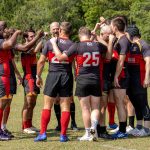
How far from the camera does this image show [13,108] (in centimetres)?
1647

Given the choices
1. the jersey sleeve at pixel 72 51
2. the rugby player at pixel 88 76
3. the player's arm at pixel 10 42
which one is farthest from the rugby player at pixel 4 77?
the jersey sleeve at pixel 72 51

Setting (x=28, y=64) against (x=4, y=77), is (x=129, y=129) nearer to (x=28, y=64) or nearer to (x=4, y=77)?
(x=28, y=64)

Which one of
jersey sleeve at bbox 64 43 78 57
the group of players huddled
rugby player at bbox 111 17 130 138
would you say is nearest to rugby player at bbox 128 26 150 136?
the group of players huddled

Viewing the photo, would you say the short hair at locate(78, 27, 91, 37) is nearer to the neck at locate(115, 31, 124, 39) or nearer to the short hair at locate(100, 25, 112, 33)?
the short hair at locate(100, 25, 112, 33)

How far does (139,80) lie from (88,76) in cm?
145

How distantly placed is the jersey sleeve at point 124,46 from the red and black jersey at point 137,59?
1.54ft

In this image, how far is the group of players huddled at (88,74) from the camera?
967 cm

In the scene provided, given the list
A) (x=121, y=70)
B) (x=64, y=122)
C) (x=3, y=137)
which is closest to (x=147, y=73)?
(x=121, y=70)

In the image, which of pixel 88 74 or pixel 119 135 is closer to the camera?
pixel 88 74

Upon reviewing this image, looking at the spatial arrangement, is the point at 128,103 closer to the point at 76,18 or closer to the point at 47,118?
the point at 47,118

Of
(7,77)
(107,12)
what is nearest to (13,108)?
(7,77)

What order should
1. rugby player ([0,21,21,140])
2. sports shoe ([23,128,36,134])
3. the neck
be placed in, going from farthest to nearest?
1. sports shoe ([23,128,36,134])
2. the neck
3. rugby player ([0,21,21,140])

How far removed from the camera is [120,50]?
1002 cm

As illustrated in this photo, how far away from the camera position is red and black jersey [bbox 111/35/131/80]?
9984 mm
